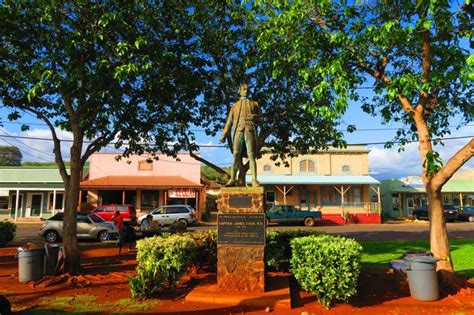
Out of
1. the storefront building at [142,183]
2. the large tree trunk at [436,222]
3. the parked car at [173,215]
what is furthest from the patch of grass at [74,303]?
the storefront building at [142,183]

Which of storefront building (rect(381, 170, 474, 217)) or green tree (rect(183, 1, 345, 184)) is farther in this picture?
storefront building (rect(381, 170, 474, 217))

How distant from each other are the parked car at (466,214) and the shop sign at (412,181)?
225 inches

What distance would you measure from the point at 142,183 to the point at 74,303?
2416cm

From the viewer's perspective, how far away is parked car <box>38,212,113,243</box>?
17922mm

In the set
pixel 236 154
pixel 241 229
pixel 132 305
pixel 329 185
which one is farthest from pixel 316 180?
pixel 132 305

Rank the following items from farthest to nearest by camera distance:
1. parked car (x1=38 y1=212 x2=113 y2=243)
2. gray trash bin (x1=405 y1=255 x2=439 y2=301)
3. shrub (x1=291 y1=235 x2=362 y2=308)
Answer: parked car (x1=38 y1=212 x2=113 y2=243) < gray trash bin (x1=405 y1=255 x2=439 y2=301) < shrub (x1=291 y1=235 x2=362 y2=308)

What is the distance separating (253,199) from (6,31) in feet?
24.9

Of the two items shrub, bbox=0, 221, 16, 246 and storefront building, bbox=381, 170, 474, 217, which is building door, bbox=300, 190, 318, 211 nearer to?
storefront building, bbox=381, 170, 474, 217

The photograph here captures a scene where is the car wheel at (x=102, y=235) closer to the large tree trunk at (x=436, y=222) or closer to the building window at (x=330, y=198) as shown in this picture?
the large tree trunk at (x=436, y=222)

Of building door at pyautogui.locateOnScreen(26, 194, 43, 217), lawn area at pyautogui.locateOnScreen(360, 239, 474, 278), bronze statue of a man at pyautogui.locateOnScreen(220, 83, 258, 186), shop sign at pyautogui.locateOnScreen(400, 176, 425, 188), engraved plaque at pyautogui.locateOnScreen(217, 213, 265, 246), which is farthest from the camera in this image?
shop sign at pyautogui.locateOnScreen(400, 176, 425, 188)

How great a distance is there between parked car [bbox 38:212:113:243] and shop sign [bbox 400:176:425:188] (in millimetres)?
32616

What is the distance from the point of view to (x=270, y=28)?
10125mm

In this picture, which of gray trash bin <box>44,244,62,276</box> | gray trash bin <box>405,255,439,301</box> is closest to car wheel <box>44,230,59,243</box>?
gray trash bin <box>44,244,62,276</box>

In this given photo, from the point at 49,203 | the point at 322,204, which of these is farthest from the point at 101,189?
the point at 322,204
